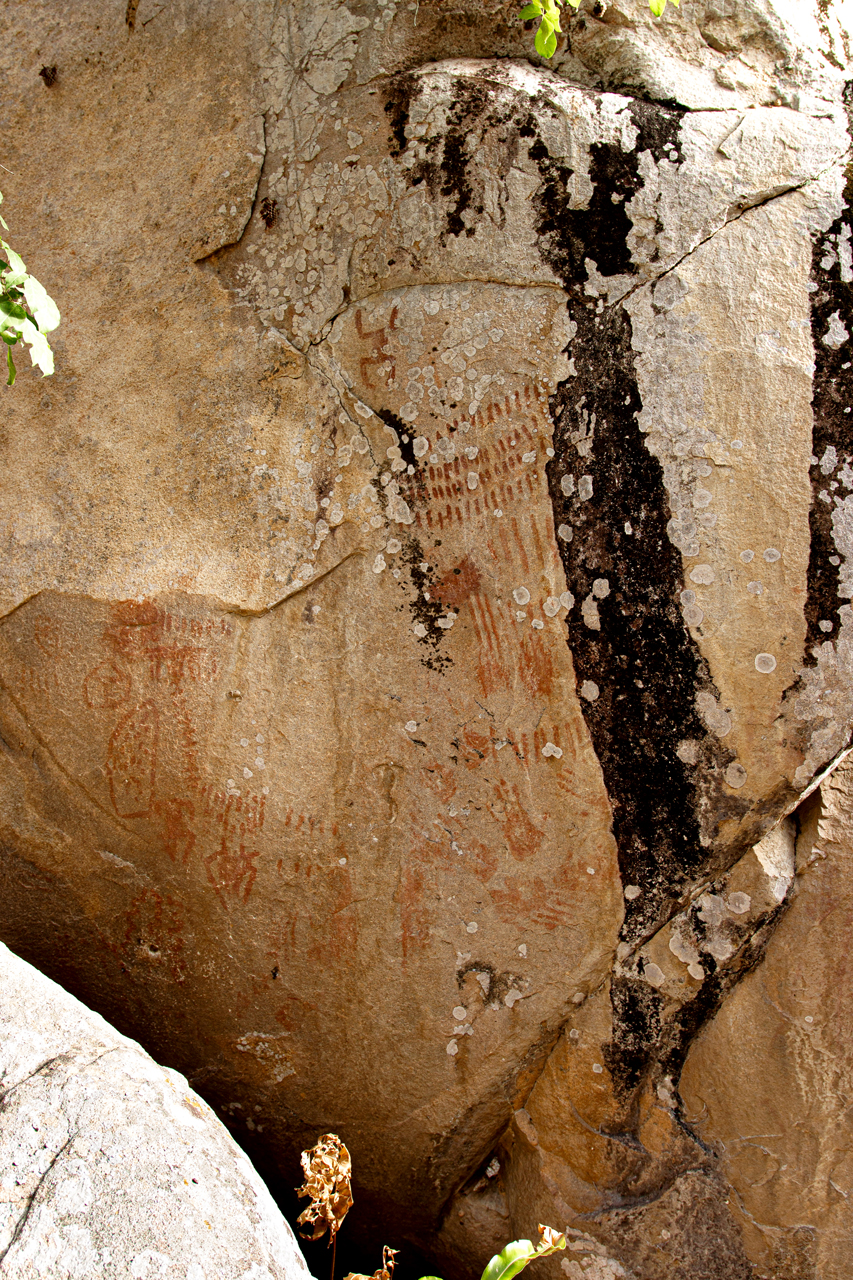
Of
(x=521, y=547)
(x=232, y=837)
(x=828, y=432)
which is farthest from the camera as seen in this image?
(x=232, y=837)

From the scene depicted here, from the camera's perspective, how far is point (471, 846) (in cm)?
230

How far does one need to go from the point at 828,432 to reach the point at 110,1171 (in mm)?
2027

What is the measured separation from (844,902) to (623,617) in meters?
0.81

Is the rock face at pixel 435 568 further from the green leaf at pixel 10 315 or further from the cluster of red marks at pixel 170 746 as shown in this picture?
the green leaf at pixel 10 315

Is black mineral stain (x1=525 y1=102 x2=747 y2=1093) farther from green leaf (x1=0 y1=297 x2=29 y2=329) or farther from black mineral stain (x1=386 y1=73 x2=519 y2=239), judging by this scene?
green leaf (x1=0 y1=297 x2=29 y2=329)

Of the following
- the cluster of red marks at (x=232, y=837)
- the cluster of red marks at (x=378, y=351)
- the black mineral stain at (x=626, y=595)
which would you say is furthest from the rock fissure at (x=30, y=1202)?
the cluster of red marks at (x=378, y=351)

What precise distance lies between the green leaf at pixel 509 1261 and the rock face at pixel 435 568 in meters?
0.87

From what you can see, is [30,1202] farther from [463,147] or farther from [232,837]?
[463,147]

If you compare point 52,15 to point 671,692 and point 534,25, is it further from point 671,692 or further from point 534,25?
point 671,692

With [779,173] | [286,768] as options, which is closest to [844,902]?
[286,768]

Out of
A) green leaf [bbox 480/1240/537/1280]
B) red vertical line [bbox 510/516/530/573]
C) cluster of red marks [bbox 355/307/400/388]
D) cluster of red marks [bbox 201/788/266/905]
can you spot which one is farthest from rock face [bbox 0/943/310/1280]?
cluster of red marks [bbox 355/307/400/388]

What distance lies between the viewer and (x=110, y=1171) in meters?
1.49

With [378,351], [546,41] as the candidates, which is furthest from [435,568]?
[546,41]

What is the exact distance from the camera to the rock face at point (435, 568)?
220 cm
